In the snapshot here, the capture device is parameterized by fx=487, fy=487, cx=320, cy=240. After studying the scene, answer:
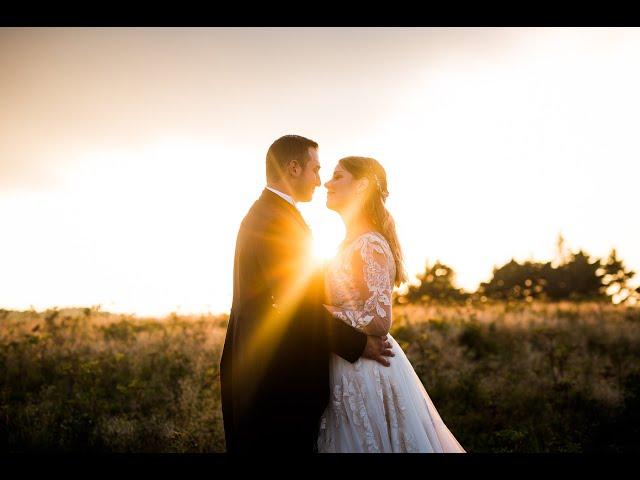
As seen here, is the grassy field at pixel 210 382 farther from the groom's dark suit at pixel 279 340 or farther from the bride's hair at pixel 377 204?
the bride's hair at pixel 377 204

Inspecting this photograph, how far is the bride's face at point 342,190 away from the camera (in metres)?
3.94

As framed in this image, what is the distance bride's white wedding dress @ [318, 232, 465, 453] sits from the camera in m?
3.41

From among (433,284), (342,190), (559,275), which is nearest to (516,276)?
(559,275)

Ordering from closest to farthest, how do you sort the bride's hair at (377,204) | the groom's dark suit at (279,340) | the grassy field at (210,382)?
1. the groom's dark suit at (279,340)
2. the bride's hair at (377,204)
3. the grassy field at (210,382)

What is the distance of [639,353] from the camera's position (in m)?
9.92

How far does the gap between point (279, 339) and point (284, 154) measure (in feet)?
4.42


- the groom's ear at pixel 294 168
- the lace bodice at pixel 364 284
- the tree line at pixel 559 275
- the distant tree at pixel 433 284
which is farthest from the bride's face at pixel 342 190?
the tree line at pixel 559 275

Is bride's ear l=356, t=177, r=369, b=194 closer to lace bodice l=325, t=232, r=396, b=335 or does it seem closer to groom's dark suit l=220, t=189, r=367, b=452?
lace bodice l=325, t=232, r=396, b=335

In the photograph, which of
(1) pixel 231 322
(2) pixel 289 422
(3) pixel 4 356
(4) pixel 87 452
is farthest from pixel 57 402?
(2) pixel 289 422

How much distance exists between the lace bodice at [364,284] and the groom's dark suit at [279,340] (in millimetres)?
157

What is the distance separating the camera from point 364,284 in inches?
140
